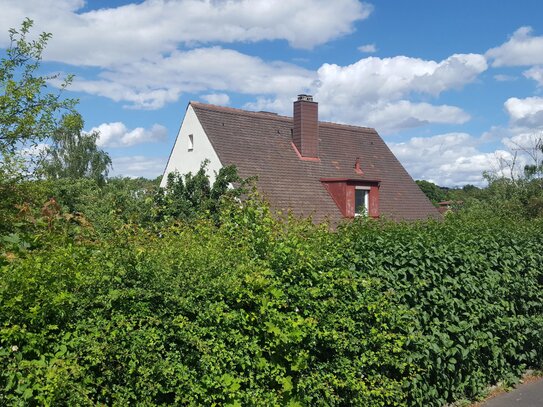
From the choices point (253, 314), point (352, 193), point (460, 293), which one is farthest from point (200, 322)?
point (352, 193)

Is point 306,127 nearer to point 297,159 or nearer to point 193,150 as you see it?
point 297,159

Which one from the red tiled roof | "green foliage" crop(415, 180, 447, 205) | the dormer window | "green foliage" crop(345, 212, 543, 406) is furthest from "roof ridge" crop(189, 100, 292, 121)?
"green foliage" crop(415, 180, 447, 205)

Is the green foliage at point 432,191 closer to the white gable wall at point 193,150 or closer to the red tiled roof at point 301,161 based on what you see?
the red tiled roof at point 301,161

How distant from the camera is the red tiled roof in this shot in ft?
80.0

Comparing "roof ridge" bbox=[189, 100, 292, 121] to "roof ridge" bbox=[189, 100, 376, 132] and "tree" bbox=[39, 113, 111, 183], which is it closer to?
"roof ridge" bbox=[189, 100, 376, 132]

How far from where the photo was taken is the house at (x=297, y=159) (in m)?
24.5

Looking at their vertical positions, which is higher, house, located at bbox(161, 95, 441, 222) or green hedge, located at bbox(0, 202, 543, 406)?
house, located at bbox(161, 95, 441, 222)

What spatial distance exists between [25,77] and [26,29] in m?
0.77

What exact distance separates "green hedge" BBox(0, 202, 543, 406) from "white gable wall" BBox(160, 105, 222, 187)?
17.6m

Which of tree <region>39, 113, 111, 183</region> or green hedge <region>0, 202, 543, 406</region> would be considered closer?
green hedge <region>0, 202, 543, 406</region>

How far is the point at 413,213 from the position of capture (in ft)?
96.6

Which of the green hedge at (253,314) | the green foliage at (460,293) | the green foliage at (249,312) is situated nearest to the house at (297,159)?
the green foliage at (460,293)

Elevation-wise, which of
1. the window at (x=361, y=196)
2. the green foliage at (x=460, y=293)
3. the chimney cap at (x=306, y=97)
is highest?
the chimney cap at (x=306, y=97)

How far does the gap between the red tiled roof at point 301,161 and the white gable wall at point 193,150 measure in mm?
315
